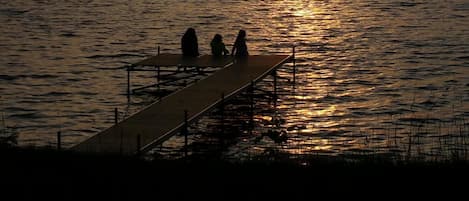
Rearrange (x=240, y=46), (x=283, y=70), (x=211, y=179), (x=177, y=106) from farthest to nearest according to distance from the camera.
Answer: (x=283, y=70), (x=240, y=46), (x=177, y=106), (x=211, y=179)

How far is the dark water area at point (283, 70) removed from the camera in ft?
73.7

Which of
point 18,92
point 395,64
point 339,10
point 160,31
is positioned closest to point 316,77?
point 395,64

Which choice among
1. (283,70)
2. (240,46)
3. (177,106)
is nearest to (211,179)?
(177,106)

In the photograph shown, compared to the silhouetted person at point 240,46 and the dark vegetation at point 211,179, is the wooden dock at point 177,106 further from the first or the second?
the dark vegetation at point 211,179

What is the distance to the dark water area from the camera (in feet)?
73.7

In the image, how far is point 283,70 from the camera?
33.8 metres

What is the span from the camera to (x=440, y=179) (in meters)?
12.7

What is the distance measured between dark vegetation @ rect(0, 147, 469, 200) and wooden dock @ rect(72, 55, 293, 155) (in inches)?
81.7

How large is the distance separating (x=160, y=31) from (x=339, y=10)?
13648mm

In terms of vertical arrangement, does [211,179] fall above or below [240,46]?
below

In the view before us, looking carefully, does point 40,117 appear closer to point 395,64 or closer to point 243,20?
point 395,64

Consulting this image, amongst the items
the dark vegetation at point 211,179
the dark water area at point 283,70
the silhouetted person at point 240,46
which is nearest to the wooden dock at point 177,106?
the silhouetted person at point 240,46

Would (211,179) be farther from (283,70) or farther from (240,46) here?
(283,70)

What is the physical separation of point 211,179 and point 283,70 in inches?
839
